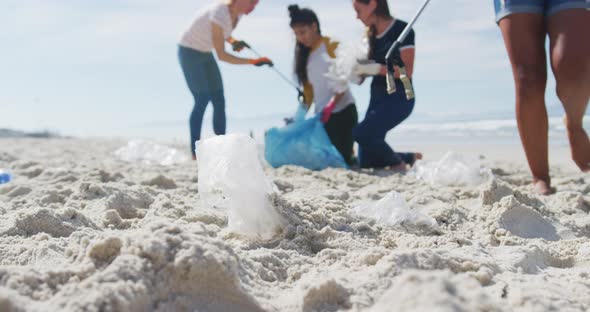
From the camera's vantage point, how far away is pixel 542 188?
2785mm

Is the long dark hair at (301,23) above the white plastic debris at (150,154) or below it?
above

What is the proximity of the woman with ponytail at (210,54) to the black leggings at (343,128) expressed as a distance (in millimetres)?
659

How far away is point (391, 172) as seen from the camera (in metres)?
3.98

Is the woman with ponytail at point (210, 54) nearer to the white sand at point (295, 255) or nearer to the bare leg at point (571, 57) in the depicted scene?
the white sand at point (295, 255)

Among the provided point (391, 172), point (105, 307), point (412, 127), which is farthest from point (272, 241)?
point (412, 127)

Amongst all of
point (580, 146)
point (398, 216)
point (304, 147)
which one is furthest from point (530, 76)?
point (304, 147)

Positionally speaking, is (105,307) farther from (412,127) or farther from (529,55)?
(412,127)

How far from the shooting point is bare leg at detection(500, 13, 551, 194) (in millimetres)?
2699

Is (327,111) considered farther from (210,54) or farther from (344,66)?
(210,54)

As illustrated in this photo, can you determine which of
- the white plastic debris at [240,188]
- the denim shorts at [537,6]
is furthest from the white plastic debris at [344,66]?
the white plastic debris at [240,188]

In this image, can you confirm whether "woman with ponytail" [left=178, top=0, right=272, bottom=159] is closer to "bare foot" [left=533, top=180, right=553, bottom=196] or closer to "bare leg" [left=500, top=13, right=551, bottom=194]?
"bare leg" [left=500, top=13, right=551, bottom=194]

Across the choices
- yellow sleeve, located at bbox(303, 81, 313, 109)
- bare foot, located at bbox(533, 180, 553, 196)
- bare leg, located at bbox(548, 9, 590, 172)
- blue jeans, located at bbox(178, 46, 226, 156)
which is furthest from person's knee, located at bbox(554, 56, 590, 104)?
blue jeans, located at bbox(178, 46, 226, 156)

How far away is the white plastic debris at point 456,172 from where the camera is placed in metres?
3.11

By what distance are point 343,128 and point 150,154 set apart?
2.16m
